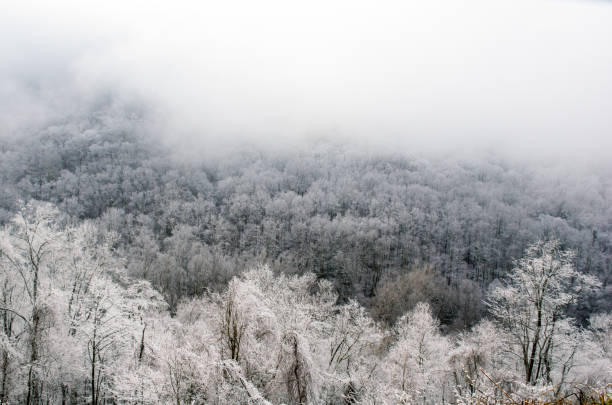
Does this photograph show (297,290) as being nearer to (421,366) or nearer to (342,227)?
(421,366)

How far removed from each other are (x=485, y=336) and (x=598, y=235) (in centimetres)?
15055

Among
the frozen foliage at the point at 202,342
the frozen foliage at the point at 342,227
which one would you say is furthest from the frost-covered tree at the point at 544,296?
the frozen foliage at the point at 342,227

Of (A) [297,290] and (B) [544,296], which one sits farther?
(A) [297,290]

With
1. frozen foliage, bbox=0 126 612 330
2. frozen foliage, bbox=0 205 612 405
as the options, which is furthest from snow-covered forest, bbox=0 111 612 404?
frozen foliage, bbox=0 126 612 330

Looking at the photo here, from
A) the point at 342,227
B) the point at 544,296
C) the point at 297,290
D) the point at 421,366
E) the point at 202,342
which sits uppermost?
the point at 544,296

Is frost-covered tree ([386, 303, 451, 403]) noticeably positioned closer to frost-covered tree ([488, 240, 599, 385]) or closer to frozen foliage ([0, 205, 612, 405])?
frozen foliage ([0, 205, 612, 405])

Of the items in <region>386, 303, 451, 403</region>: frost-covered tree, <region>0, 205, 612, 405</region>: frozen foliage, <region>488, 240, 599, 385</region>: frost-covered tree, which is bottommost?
<region>386, 303, 451, 403</region>: frost-covered tree

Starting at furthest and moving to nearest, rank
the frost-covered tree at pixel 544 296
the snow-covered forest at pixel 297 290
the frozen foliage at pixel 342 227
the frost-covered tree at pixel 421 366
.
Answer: the frozen foliage at pixel 342 227
the frost-covered tree at pixel 421 366
the frost-covered tree at pixel 544 296
the snow-covered forest at pixel 297 290

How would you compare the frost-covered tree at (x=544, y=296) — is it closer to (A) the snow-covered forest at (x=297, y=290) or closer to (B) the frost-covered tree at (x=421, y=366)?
(A) the snow-covered forest at (x=297, y=290)

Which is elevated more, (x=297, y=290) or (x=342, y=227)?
(x=297, y=290)

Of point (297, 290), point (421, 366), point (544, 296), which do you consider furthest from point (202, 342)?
point (544, 296)

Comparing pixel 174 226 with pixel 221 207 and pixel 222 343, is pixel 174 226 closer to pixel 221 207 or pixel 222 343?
pixel 221 207

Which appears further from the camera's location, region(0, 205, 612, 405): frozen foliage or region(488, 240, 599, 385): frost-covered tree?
region(488, 240, 599, 385): frost-covered tree

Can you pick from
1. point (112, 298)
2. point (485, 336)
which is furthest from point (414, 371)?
point (112, 298)
